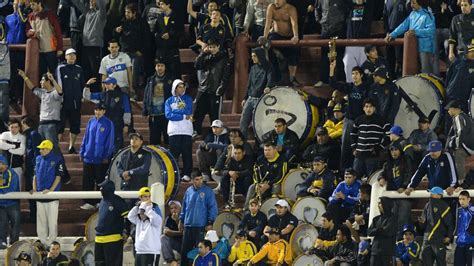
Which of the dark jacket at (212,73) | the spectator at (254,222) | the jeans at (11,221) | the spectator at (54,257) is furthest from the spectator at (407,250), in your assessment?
the jeans at (11,221)

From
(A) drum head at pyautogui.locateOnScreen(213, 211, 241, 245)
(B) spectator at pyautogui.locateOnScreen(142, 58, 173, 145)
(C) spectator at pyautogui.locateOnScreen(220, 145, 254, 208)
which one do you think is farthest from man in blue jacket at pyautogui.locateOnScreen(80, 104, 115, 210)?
(A) drum head at pyautogui.locateOnScreen(213, 211, 241, 245)

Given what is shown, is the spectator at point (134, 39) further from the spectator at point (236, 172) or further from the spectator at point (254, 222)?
the spectator at point (254, 222)

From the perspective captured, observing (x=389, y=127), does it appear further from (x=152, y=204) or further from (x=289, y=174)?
(x=152, y=204)

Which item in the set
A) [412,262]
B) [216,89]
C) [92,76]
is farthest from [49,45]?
[412,262]

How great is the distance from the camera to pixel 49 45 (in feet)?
132

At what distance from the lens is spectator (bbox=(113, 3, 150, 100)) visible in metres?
39.9

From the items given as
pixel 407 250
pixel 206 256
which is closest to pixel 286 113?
pixel 206 256

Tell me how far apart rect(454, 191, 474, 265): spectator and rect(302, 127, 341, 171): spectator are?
330 centimetres

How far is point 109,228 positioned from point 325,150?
12.3 feet

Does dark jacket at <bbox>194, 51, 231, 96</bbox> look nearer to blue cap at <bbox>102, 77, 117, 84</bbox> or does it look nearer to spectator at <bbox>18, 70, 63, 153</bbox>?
blue cap at <bbox>102, 77, 117, 84</bbox>

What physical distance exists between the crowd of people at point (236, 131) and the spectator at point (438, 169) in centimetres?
1

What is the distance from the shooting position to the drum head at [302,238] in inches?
1371

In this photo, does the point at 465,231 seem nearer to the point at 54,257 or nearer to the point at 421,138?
the point at 421,138

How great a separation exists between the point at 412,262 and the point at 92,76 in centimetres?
878
